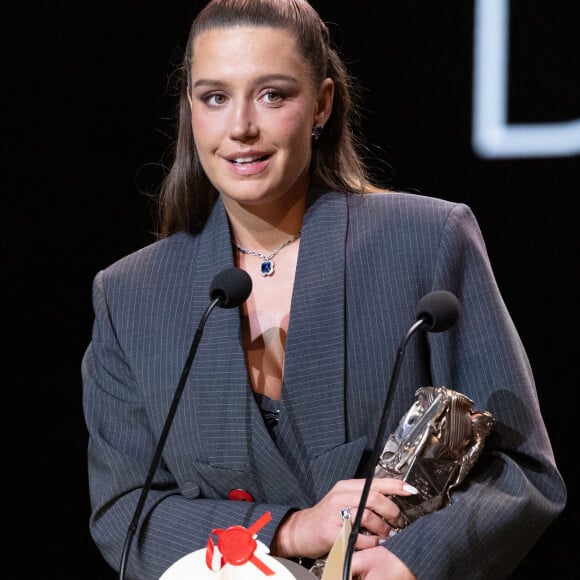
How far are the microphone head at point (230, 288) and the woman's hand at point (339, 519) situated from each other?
335 millimetres

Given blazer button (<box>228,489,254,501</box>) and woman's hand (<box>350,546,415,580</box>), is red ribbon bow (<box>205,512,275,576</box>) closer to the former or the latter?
woman's hand (<box>350,546,415,580</box>)

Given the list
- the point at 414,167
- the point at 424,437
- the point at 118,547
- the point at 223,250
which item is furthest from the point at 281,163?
the point at 414,167

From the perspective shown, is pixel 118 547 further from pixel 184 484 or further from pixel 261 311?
pixel 261 311

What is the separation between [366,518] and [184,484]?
39cm

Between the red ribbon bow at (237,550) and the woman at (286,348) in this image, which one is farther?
the woman at (286,348)

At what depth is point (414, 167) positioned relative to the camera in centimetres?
276

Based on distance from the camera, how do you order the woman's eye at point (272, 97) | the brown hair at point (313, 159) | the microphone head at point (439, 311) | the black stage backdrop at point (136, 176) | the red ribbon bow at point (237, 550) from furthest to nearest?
the black stage backdrop at point (136, 176) < the brown hair at point (313, 159) < the woman's eye at point (272, 97) < the microphone head at point (439, 311) < the red ribbon bow at point (237, 550)

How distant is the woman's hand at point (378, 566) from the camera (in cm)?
157

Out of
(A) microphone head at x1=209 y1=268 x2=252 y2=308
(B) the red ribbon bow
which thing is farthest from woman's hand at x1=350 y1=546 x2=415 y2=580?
(A) microphone head at x1=209 y1=268 x2=252 y2=308

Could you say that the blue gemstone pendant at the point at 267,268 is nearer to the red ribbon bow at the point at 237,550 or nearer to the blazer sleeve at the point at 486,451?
the blazer sleeve at the point at 486,451

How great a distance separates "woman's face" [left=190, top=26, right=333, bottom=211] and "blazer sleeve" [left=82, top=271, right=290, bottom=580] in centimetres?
32

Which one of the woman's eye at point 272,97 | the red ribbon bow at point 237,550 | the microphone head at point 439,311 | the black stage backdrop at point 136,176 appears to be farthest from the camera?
the black stage backdrop at point 136,176

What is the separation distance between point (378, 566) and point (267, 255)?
660 millimetres

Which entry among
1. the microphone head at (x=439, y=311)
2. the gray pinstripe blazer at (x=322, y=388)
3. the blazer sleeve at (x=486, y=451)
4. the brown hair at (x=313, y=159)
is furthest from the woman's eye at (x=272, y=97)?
the microphone head at (x=439, y=311)
